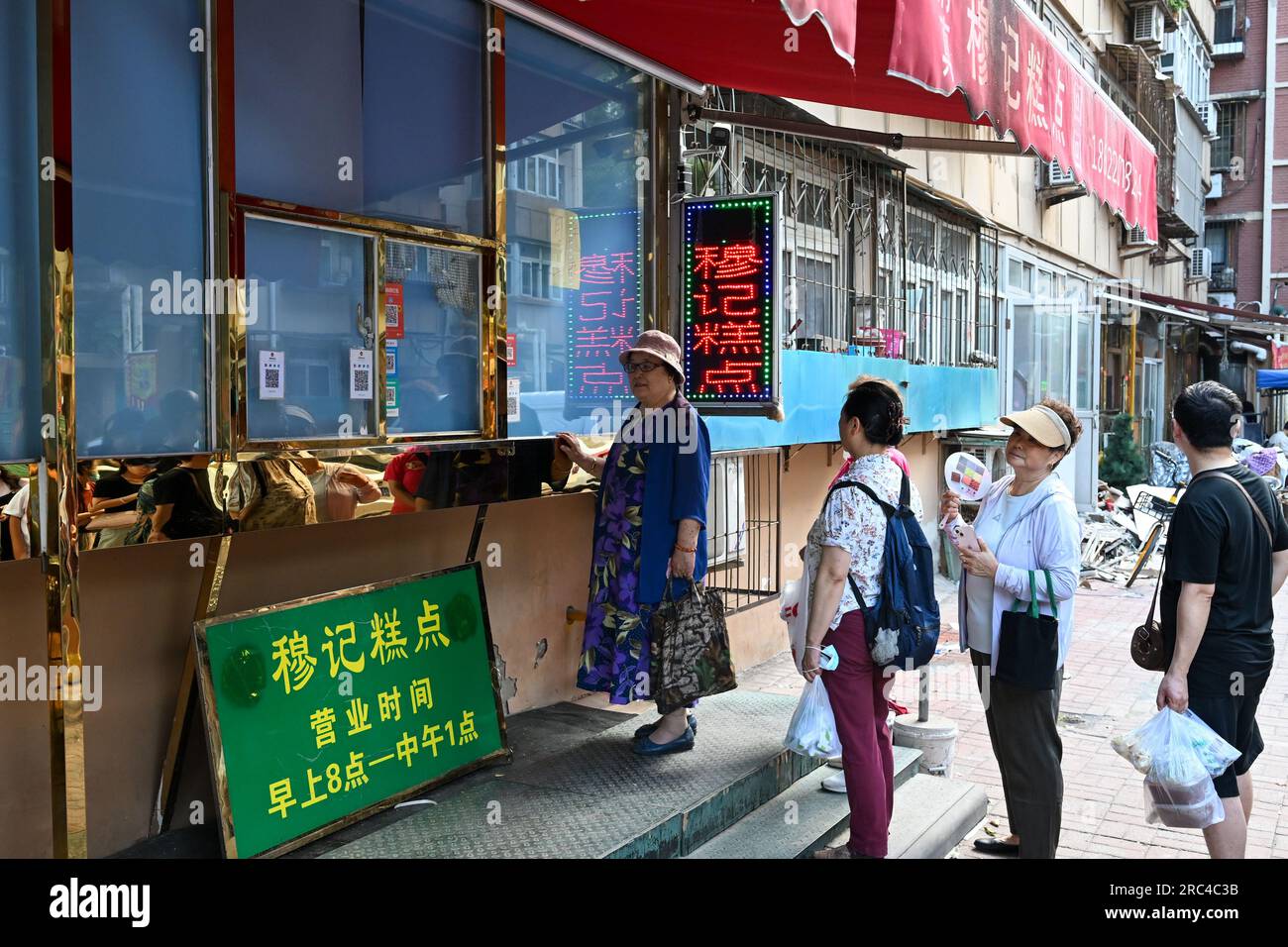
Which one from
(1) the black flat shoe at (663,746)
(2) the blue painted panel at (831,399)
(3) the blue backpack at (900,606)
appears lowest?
(1) the black flat shoe at (663,746)

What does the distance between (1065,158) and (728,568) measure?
3.40 m

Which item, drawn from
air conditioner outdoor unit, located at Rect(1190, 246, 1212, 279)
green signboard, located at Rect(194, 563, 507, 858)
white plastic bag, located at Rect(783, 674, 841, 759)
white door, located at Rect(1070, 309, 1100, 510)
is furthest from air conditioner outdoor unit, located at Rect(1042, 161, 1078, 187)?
air conditioner outdoor unit, located at Rect(1190, 246, 1212, 279)

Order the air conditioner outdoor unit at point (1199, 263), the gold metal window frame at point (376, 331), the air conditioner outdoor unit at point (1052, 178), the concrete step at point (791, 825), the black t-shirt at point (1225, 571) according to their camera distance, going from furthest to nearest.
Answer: the air conditioner outdoor unit at point (1199, 263)
the air conditioner outdoor unit at point (1052, 178)
the concrete step at point (791, 825)
the black t-shirt at point (1225, 571)
the gold metal window frame at point (376, 331)

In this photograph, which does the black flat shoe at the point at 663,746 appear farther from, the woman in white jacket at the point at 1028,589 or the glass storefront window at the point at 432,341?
the glass storefront window at the point at 432,341

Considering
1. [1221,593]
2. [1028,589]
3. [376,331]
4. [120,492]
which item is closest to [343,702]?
[120,492]

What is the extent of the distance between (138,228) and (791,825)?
3276 millimetres

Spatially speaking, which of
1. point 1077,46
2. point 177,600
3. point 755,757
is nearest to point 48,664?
point 177,600

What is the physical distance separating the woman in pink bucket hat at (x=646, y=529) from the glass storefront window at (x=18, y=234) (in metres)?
2.19

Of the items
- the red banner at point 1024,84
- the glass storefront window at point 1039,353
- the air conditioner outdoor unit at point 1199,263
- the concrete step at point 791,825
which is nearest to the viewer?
the concrete step at point 791,825

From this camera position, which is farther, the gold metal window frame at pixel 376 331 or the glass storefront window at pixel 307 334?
the glass storefront window at pixel 307 334

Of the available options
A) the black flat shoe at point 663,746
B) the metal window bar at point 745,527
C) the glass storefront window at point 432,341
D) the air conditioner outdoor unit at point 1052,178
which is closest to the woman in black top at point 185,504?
the glass storefront window at point 432,341

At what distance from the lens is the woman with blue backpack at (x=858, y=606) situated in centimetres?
387
